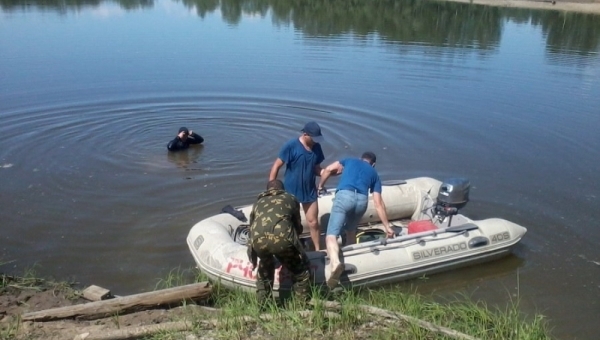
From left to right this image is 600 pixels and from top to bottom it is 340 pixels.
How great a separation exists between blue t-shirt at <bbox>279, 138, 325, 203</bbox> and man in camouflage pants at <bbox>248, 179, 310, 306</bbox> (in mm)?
891

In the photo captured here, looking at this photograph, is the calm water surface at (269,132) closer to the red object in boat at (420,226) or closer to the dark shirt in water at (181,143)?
the dark shirt in water at (181,143)

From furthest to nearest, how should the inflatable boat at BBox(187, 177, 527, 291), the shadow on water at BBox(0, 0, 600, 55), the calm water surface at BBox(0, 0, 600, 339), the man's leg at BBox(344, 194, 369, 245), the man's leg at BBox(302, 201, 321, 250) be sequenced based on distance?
the shadow on water at BBox(0, 0, 600, 55) → the calm water surface at BBox(0, 0, 600, 339) → the man's leg at BBox(302, 201, 321, 250) → the man's leg at BBox(344, 194, 369, 245) → the inflatable boat at BBox(187, 177, 527, 291)

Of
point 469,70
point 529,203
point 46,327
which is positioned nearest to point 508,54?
point 469,70

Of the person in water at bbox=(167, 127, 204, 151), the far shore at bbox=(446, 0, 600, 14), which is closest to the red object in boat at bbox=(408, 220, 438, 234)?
the person in water at bbox=(167, 127, 204, 151)

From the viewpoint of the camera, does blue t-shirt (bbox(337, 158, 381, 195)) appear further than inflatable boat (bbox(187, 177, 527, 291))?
Yes

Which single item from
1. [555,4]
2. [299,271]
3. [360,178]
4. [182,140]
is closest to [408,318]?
[299,271]

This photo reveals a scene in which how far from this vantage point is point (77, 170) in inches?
445

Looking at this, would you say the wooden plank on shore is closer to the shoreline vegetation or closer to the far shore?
the shoreline vegetation

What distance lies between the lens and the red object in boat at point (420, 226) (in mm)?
8516

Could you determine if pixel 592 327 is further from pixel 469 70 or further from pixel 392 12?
pixel 392 12

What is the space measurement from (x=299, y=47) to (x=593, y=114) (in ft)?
41.4

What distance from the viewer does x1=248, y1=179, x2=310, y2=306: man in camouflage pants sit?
6.15 meters

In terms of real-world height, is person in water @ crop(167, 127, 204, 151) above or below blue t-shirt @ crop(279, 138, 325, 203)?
below

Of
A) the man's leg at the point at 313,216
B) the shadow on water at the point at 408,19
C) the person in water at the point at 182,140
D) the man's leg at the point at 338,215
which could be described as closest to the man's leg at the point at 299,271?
the man's leg at the point at 338,215
